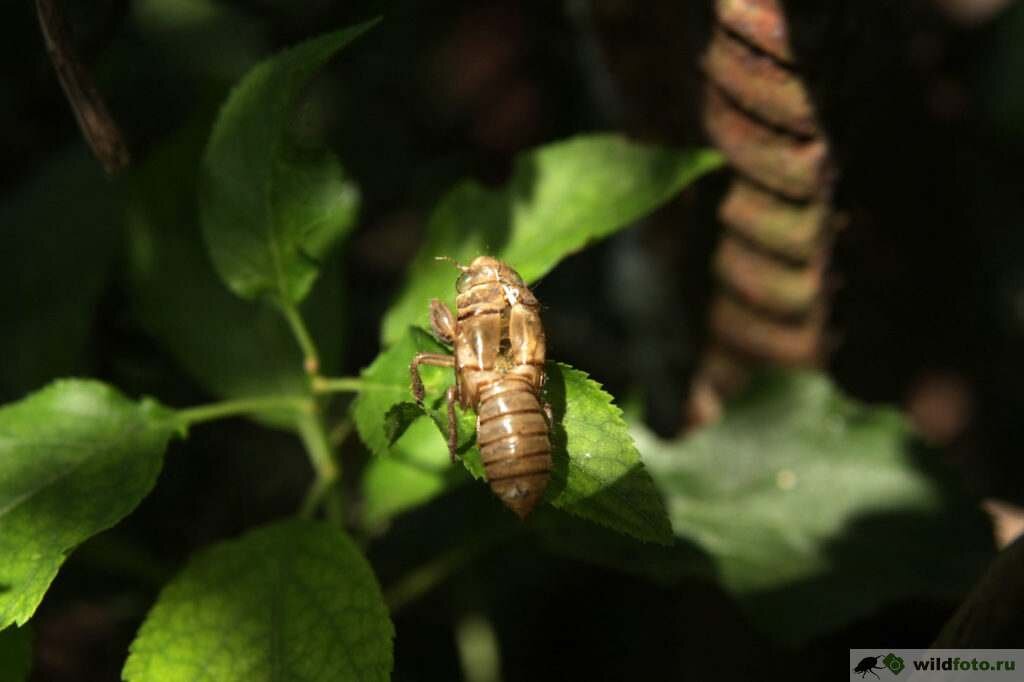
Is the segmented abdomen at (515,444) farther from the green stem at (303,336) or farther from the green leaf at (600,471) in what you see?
the green stem at (303,336)

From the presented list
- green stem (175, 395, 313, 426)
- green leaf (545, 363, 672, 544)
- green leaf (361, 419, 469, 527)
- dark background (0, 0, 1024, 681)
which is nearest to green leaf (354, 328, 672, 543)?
green leaf (545, 363, 672, 544)

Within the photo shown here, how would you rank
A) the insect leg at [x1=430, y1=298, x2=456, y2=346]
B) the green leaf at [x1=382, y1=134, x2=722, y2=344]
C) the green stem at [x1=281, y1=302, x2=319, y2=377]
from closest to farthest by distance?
the insect leg at [x1=430, y1=298, x2=456, y2=346], the green stem at [x1=281, y1=302, x2=319, y2=377], the green leaf at [x1=382, y1=134, x2=722, y2=344]

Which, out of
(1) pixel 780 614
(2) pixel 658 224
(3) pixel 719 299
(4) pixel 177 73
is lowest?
(1) pixel 780 614

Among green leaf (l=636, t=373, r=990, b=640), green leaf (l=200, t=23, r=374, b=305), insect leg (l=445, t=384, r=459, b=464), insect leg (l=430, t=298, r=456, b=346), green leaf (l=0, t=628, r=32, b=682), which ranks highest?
green leaf (l=200, t=23, r=374, b=305)

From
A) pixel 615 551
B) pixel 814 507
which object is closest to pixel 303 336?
pixel 615 551

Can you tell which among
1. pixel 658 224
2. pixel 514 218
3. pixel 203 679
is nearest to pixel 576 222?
pixel 514 218

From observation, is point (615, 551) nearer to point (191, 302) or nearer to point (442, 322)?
point (442, 322)

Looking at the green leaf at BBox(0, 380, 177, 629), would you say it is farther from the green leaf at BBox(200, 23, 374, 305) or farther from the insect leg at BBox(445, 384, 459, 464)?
the insect leg at BBox(445, 384, 459, 464)

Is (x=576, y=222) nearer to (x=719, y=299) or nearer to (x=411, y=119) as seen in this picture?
(x=719, y=299)
